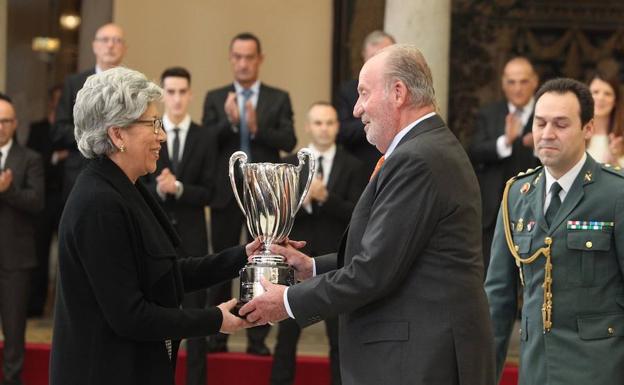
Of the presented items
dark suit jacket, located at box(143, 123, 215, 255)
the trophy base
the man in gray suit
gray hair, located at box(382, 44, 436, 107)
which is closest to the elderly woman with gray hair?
the trophy base

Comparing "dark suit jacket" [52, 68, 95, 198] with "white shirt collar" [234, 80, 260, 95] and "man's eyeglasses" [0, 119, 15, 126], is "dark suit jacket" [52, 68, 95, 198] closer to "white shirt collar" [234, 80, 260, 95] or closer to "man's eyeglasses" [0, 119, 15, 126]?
"man's eyeglasses" [0, 119, 15, 126]

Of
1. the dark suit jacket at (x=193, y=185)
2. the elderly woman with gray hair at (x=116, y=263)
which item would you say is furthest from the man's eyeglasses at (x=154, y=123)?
the dark suit jacket at (x=193, y=185)

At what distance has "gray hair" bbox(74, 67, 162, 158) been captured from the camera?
4.29 metres

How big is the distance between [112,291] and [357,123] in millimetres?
4592

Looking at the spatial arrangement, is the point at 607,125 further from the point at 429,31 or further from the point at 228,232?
the point at 228,232

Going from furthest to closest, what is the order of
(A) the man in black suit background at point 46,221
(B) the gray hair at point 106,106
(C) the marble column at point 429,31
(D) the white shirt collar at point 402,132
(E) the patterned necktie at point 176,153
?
(A) the man in black suit background at point 46,221, (C) the marble column at point 429,31, (E) the patterned necktie at point 176,153, (D) the white shirt collar at point 402,132, (B) the gray hair at point 106,106

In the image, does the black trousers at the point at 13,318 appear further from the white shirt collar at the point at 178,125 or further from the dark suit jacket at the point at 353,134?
the dark suit jacket at the point at 353,134

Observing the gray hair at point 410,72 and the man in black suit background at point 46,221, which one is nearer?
the gray hair at point 410,72

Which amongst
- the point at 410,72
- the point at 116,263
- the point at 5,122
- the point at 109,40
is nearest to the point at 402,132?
the point at 410,72

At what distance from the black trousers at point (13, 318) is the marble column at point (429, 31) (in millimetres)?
3149

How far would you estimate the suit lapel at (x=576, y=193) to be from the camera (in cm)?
492

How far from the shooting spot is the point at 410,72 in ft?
14.3

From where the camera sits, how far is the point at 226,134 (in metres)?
8.45

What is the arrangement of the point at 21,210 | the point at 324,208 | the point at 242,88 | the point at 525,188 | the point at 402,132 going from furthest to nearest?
the point at 242,88
the point at 21,210
the point at 324,208
the point at 525,188
the point at 402,132
